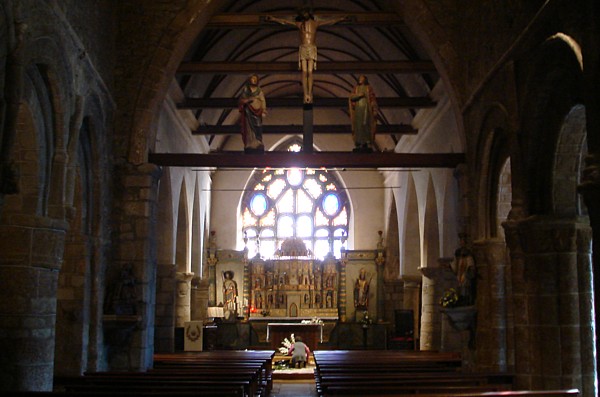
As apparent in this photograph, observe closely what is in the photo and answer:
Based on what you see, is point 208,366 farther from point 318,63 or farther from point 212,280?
point 212,280

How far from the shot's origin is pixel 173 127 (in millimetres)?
18266

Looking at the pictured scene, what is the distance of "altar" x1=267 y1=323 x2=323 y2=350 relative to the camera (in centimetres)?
2212

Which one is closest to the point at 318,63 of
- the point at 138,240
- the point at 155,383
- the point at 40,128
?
the point at 138,240

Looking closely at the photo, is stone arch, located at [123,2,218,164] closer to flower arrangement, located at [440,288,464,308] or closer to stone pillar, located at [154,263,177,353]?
stone pillar, located at [154,263,177,353]

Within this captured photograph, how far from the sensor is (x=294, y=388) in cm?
1596

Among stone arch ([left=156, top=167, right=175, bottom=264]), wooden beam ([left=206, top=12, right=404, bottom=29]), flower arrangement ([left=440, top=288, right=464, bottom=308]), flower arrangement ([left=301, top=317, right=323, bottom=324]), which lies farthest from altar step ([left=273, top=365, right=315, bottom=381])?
wooden beam ([left=206, top=12, right=404, bottom=29])

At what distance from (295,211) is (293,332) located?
664 cm

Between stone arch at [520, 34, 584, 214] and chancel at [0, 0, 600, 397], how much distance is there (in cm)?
3

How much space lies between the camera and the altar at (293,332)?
22125 mm

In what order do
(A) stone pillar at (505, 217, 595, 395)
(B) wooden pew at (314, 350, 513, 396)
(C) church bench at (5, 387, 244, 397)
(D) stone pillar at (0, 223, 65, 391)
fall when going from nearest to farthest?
(C) church bench at (5, 387, 244, 397)
(B) wooden pew at (314, 350, 513, 396)
(D) stone pillar at (0, 223, 65, 391)
(A) stone pillar at (505, 217, 595, 395)

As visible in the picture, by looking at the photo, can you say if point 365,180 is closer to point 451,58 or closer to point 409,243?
point 409,243

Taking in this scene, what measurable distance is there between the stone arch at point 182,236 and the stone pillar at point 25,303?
439 inches

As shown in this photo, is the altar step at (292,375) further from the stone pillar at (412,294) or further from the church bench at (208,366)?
the stone pillar at (412,294)

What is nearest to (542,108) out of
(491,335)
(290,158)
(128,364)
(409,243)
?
(491,335)
